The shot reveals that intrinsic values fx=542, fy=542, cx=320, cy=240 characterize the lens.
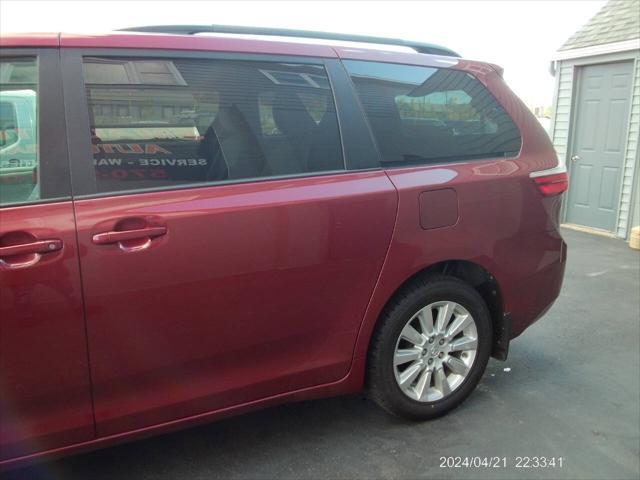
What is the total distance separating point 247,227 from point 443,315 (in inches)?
45.7


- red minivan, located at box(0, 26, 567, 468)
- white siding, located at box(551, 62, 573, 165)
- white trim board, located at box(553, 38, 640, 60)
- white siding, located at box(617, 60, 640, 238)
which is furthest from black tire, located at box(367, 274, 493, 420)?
white siding, located at box(551, 62, 573, 165)

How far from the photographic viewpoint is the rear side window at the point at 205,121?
2004mm

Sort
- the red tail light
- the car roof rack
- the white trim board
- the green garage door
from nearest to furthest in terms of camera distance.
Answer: the car roof rack, the red tail light, the white trim board, the green garage door

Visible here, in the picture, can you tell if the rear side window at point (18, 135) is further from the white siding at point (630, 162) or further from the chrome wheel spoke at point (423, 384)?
the white siding at point (630, 162)

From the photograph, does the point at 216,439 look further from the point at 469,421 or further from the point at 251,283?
the point at 469,421

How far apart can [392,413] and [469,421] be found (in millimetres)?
450

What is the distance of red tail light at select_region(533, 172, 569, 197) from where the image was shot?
2889 millimetres

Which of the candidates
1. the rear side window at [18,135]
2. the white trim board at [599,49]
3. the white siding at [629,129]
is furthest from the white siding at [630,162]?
the rear side window at [18,135]

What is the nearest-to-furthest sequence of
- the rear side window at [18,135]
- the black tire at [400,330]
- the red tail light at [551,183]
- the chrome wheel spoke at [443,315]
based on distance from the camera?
the rear side window at [18,135] → the black tire at [400,330] → the chrome wheel spoke at [443,315] → the red tail light at [551,183]

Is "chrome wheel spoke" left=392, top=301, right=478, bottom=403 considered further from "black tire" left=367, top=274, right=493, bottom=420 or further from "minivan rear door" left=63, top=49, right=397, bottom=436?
"minivan rear door" left=63, top=49, right=397, bottom=436

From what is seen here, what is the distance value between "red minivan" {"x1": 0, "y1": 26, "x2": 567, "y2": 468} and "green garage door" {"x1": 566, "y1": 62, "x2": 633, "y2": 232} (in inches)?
204

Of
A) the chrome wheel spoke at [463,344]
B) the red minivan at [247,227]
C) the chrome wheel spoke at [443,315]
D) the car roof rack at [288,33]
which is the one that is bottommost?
the chrome wheel spoke at [463,344]

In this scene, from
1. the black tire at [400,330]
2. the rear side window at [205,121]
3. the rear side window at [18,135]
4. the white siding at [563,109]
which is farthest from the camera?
the white siding at [563,109]

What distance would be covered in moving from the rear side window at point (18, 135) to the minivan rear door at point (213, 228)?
0.13 meters
